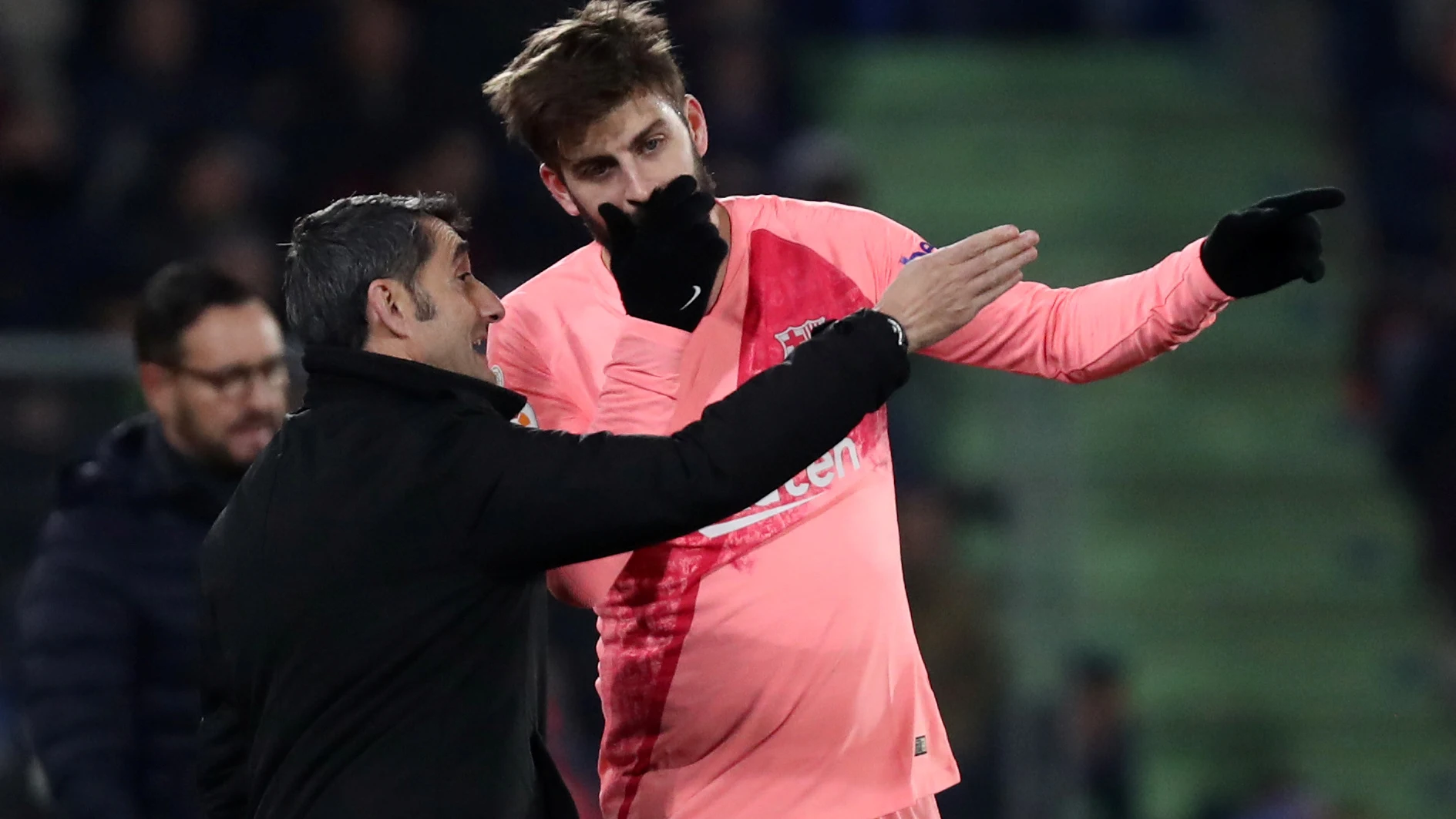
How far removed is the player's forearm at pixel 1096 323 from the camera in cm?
262

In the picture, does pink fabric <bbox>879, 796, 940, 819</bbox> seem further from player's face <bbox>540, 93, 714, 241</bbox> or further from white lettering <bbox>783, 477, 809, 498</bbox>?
player's face <bbox>540, 93, 714, 241</bbox>

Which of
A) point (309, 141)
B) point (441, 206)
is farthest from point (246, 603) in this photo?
point (309, 141)

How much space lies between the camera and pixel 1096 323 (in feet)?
8.75

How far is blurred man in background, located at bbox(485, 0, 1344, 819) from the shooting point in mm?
2729

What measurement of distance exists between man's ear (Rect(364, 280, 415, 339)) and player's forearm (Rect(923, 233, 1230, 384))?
70 cm

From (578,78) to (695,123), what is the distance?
8.3 inches

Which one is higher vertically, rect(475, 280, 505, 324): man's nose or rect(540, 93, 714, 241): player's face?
rect(540, 93, 714, 241): player's face

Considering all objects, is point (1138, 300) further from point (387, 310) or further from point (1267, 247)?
point (387, 310)

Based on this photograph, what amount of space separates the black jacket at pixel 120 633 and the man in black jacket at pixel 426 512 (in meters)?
0.96

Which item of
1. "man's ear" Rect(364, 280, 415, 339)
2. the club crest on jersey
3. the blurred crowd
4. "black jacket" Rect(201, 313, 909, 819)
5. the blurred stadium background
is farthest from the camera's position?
the blurred crowd

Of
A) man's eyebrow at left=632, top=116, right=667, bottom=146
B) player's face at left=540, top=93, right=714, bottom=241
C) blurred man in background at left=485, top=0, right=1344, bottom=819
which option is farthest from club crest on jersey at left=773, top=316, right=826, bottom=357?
man's eyebrow at left=632, top=116, right=667, bottom=146

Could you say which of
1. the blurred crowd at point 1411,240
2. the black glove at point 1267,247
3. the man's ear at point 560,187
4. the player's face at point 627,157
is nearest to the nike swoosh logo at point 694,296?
the player's face at point 627,157

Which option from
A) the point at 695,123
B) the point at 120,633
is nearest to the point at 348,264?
the point at 695,123

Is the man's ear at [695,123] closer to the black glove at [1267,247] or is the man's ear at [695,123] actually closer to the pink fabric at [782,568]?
the pink fabric at [782,568]
